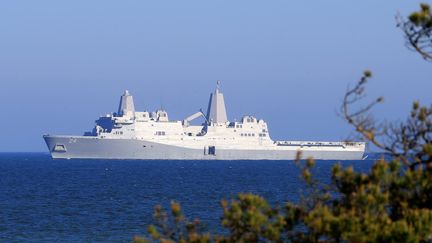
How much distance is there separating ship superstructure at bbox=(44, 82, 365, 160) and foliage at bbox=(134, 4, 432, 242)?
7498 cm

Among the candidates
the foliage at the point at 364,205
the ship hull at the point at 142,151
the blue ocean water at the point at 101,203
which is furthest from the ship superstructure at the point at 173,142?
the foliage at the point at 364,205

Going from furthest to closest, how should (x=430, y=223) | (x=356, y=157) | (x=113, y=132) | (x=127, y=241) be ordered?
1. (x=356, y=157)
2. (x=113, y=132)
3. (x=127, y=241)
4. (x=430, y=223)

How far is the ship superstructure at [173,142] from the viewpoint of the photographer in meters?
84.8

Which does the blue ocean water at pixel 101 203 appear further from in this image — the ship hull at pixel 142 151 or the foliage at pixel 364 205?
the ship hull at pixel 142 151

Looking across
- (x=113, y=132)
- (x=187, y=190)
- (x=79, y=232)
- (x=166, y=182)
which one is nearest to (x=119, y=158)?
(x=113, y=132)

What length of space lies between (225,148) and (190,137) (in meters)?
3.50

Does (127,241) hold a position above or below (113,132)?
below

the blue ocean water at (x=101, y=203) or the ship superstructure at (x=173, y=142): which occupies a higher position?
the ship superstructure at (x=173, y=142)

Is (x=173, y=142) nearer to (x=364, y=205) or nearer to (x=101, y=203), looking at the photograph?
(x=101, y=203)

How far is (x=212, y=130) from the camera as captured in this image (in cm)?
9019

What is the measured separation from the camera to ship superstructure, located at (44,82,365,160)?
8475cm

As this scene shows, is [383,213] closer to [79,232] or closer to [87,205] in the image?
[79,232]

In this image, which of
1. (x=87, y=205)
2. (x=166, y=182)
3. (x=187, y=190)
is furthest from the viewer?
(x=166, y=182)

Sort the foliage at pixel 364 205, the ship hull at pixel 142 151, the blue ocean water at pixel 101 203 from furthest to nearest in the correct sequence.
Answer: the ship hull at pixel 142 151 < the blue ocean water at pixel 101 203 < the foliage at pixel 364 205
